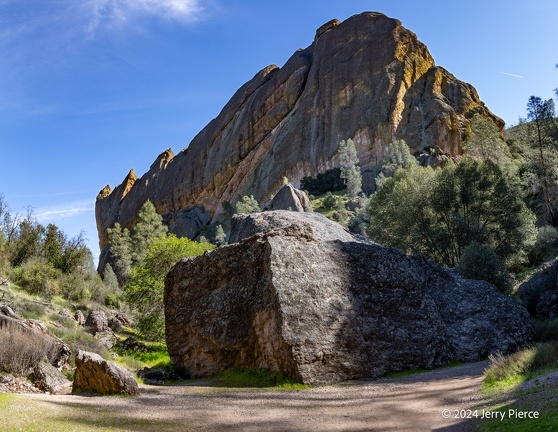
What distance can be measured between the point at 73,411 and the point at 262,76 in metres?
96.7

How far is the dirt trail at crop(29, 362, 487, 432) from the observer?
9.83 m

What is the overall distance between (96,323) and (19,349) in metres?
12.0

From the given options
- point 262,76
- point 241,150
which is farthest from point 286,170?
point 262,76

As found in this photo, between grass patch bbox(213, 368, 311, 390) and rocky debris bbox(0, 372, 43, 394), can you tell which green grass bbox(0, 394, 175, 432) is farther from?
grass patch bbox(213, 368, 311, 390)

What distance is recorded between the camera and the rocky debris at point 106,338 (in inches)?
944

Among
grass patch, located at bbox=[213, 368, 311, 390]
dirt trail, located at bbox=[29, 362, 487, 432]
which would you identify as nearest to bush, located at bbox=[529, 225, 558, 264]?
dirt trail, located at bbox=[29, 362, 487, 432]

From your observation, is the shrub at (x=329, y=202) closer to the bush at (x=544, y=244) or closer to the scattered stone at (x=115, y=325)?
the bush at (x=544, y=244)

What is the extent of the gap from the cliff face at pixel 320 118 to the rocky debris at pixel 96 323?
53.1 m

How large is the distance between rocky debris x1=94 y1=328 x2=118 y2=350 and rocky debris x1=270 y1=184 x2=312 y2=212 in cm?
2958

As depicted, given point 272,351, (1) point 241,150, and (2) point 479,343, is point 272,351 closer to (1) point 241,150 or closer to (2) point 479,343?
(2) point 479,343

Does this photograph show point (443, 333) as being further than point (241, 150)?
No

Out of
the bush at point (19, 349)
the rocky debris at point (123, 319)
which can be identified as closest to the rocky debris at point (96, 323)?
the rocky debris at point (123, 319)

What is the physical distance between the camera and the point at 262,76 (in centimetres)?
10100

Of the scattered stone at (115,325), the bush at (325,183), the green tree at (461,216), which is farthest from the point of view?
the bush at (325,183)
